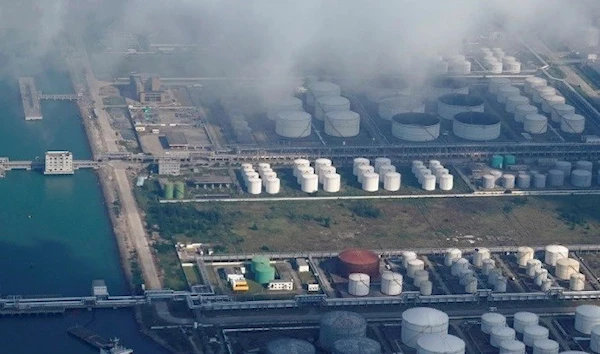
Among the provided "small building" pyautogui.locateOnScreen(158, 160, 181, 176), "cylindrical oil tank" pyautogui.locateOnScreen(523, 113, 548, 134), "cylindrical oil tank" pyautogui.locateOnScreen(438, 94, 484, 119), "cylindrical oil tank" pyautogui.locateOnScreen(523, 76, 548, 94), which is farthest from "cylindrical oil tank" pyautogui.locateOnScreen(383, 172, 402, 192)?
→ "cylindrical oil tank" pyautogui.locateOnScreen(523, 76, 548, 94)

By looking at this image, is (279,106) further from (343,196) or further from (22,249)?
(22,249)

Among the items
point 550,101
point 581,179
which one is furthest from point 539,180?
point 550,101

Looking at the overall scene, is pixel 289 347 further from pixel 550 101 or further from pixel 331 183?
pixel 550 101

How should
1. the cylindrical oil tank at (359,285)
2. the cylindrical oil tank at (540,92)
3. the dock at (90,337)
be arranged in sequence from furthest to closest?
the cylindrical oil tank at (540,92) → the cylindrical oil tank at (359,285) → the dock at (90,337)

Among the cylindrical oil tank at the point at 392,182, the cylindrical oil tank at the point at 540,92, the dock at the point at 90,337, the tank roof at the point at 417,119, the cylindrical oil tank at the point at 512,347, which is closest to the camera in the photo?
the cylindrical oil tank at the point at 512,347

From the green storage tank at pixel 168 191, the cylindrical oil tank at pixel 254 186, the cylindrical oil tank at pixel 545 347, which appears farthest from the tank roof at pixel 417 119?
the cylindrical oil tank at pixel 545 347

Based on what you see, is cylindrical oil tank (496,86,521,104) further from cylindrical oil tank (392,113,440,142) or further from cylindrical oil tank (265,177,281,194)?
cylindrical oil tank (265,177,281,194)

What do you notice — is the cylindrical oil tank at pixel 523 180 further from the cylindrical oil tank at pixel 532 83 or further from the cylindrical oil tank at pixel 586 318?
the cylindrical oil tank at pixel 586 318
